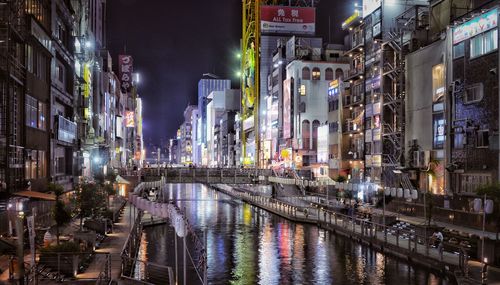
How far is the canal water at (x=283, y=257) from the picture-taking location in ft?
113

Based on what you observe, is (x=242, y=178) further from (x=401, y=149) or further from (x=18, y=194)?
(x=18, y=194)

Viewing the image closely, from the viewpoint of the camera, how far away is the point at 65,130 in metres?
62.6

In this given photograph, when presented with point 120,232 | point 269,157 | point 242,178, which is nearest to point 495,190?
point 120,232

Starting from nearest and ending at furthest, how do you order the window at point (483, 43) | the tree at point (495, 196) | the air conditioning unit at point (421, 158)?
the tree at point (495, 196), the window at point (483, 43), the air conditioning unit at point (421, 158)

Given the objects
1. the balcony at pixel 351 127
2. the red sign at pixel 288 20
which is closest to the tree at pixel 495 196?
the balcony at pixel 351 127

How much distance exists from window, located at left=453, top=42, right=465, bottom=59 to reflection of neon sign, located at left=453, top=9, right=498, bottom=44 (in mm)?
410

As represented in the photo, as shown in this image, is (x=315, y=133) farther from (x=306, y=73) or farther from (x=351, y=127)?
(x=351, y=127)

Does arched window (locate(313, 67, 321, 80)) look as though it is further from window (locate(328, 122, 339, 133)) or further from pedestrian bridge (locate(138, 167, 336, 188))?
pedestrian bridge (locate(138, 167, 336, 188))

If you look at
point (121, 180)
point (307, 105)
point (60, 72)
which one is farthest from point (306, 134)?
point (60, 72)

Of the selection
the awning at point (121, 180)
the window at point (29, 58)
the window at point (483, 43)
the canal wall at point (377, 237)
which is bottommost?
the canal wall at point (377, 237)

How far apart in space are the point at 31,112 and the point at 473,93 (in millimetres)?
39431

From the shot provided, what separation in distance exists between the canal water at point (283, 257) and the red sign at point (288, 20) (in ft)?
320

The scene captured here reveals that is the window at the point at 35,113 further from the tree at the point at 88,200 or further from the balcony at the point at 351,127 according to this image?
the balcony at the point at 351,127

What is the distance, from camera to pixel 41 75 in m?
51.7
